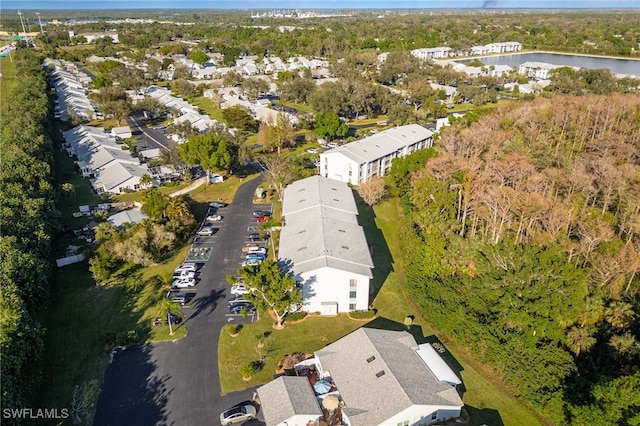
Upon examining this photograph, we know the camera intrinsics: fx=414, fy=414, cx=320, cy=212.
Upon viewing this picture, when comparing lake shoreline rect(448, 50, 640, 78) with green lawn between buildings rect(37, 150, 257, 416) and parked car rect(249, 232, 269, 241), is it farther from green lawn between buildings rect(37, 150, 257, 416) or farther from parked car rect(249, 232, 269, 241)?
green lawn between buildings rect(37, 150, 257, 416)

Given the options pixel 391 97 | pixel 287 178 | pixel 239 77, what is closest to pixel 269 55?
pixel 239 77

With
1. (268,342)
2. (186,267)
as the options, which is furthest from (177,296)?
(268,342)

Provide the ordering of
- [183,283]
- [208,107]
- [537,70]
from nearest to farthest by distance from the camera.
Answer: [183,283] → [208,107] → [537,70]

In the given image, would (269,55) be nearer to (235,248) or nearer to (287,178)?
(287,178)

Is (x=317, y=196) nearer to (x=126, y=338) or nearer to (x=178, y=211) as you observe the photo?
(x=178, y=211)

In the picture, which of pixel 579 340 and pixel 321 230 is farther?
pixel 321 230

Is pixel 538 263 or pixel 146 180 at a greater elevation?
pixel 538 263
